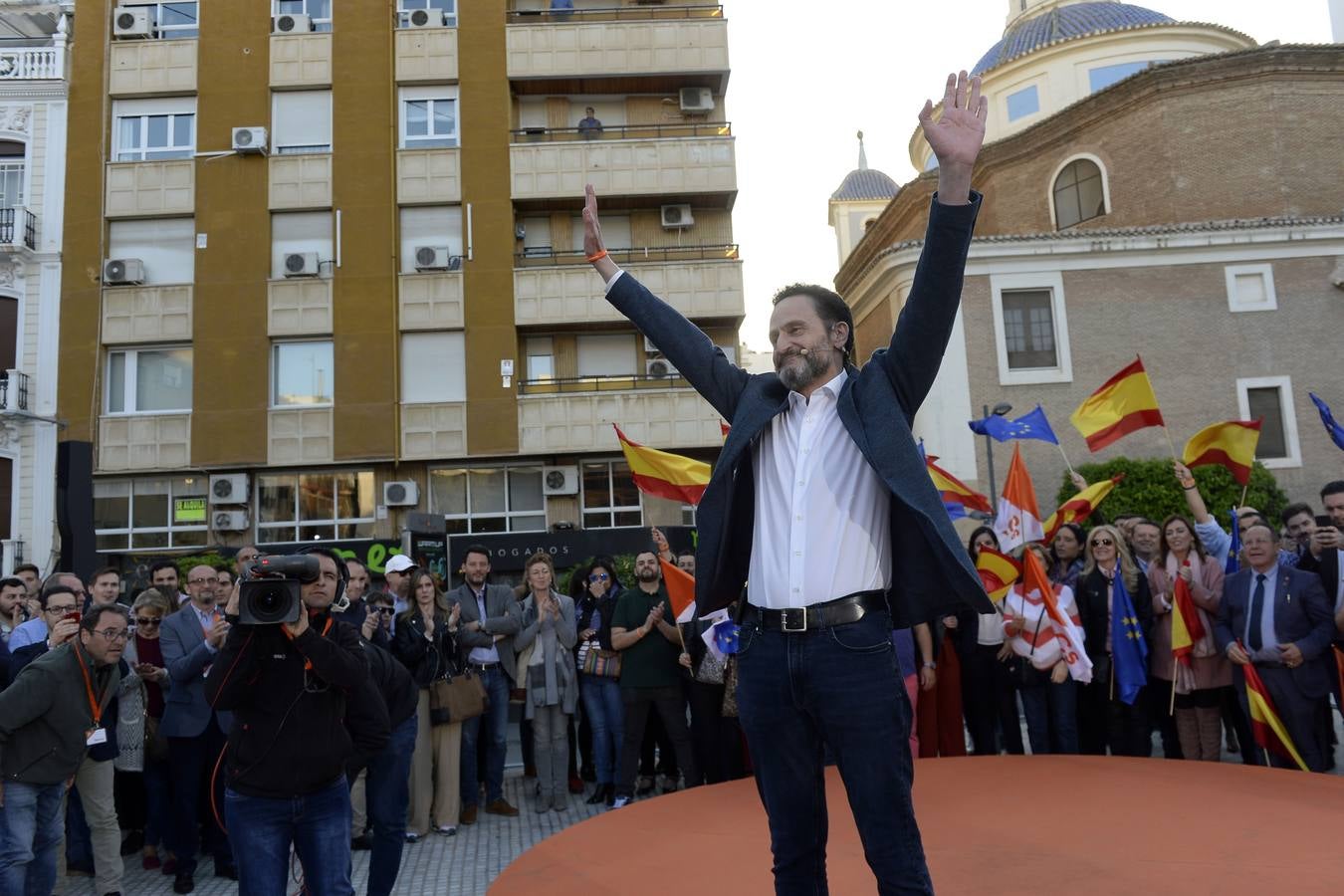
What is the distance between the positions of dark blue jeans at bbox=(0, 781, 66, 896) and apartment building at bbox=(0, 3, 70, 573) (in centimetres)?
2131

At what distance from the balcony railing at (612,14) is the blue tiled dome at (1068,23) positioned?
583 inches

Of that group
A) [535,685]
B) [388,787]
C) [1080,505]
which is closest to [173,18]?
[535,685]

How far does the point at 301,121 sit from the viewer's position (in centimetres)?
2517

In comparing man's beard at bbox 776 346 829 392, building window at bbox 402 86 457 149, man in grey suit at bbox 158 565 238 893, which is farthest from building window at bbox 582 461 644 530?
man's beard at bbox 776 346 829 392

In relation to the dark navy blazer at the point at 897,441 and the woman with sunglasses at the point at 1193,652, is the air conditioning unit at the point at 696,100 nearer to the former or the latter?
the woman with sunglasses at the point at 1193,652

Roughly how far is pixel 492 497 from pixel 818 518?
73.5 ft

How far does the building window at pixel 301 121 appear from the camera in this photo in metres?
25.1

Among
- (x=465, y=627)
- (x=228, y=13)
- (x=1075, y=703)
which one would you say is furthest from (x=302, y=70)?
(x=1075, y=703)

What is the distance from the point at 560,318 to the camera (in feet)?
80.2

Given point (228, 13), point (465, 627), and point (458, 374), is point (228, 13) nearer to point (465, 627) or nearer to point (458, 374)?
point (458, 374)

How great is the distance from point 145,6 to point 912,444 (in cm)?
2848

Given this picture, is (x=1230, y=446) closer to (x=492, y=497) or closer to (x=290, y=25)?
(x=492, y=497)

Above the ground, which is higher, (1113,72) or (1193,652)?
(1113,72)

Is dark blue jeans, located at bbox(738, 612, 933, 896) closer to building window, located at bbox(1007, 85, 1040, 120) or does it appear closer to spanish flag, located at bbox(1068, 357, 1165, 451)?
spanish flag, located at bbox(1068, 357, 1165, 451)
